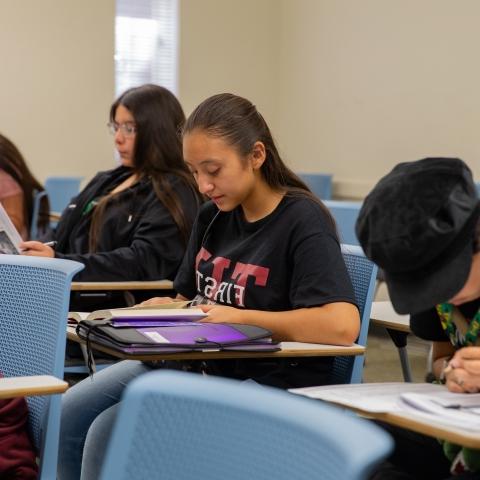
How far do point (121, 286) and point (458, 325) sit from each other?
1452 mm

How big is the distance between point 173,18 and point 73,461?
5.11 m

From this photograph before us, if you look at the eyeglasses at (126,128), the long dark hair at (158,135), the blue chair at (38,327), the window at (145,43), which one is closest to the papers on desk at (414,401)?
the blue chair at (38,327)

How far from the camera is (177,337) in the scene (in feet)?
6.05

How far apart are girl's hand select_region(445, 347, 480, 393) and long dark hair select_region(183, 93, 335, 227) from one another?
641mm

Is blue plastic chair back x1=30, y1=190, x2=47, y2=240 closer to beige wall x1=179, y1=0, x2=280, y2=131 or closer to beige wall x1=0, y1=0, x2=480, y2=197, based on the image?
beige wall x1=0, y1=0, x2=480, y2=197

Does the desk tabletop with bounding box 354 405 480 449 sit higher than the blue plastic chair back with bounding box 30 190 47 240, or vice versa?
the desk tabletop with bounding box 354 405 480 449

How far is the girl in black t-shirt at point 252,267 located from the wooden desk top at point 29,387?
430 mm

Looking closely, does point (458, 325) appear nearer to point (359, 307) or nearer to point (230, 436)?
point (359, 307)

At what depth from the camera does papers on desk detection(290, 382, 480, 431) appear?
135 centimetres

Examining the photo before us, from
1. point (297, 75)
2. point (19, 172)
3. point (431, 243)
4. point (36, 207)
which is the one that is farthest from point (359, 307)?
point (297, 75)

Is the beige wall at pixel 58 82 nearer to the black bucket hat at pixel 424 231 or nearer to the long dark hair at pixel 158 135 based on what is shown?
the long dark hair at pixel 158 135

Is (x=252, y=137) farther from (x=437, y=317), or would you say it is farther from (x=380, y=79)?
(x=380, y=79)

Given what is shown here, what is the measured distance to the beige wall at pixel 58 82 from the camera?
6.23m

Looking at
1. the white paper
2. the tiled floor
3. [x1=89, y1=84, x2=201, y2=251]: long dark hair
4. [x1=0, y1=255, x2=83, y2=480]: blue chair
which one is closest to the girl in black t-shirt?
[x1=0, y1=255, x2=83, y2=480]: blue chair
